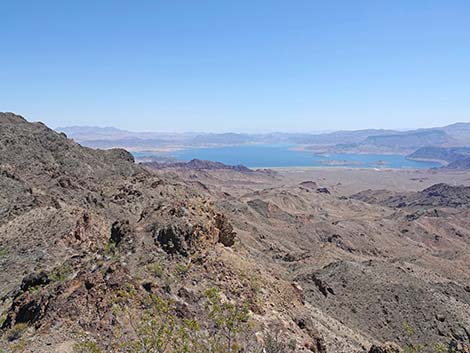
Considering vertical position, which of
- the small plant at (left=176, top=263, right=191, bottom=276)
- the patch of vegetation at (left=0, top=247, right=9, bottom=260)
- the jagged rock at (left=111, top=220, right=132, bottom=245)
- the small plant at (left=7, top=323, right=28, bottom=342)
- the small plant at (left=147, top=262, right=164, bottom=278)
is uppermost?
the jagged rock at (left=111, top=220, right=132, bottom=245)

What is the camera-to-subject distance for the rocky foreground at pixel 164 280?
13922 millimetres

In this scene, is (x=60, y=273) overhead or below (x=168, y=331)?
below

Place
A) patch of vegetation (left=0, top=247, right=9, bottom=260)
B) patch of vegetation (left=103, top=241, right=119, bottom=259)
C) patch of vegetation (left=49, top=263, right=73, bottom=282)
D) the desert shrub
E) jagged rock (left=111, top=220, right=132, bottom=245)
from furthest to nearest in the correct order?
1. patch of vegetation (left=0, top=247, right=9, bottom=260)
2. jagged rock (left=111, top=220, right=132, bottom=245)
3. patch of vegetation (left=103, top=241, right=119, bottom=259)
4. patch of vegetation (left=49, top=263, right=73, bottom=282)
5. the desert shrub

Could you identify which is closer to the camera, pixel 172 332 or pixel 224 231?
pixel 172 332

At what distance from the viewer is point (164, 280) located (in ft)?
57.1

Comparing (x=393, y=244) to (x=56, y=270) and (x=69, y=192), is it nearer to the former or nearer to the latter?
(x=69, y=192)

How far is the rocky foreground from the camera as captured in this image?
13922 mm

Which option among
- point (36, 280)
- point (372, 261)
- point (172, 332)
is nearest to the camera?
point (172, 332)

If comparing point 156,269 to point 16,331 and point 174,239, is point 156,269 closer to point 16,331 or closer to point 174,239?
point 174,239

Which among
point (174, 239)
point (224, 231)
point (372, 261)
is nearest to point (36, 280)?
point (174, 239)

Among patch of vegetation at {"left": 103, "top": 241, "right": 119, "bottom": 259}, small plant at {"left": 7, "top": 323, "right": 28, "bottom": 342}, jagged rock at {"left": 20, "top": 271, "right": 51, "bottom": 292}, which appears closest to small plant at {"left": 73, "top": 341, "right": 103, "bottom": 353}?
small plant at {"left": 7, "top": 323, "right": 28, "bottom": 342}

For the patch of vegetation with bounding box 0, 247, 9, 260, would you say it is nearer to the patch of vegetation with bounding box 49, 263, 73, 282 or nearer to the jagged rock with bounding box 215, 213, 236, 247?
the patch of vegetation with bounding box 49, 263, 73, 282

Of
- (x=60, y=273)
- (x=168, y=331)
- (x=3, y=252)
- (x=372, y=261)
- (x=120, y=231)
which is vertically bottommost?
(x=372, y=261)

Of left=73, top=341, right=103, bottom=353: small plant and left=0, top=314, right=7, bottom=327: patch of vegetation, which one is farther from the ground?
left=73, top=341, right=103, bottom=353: small plant
